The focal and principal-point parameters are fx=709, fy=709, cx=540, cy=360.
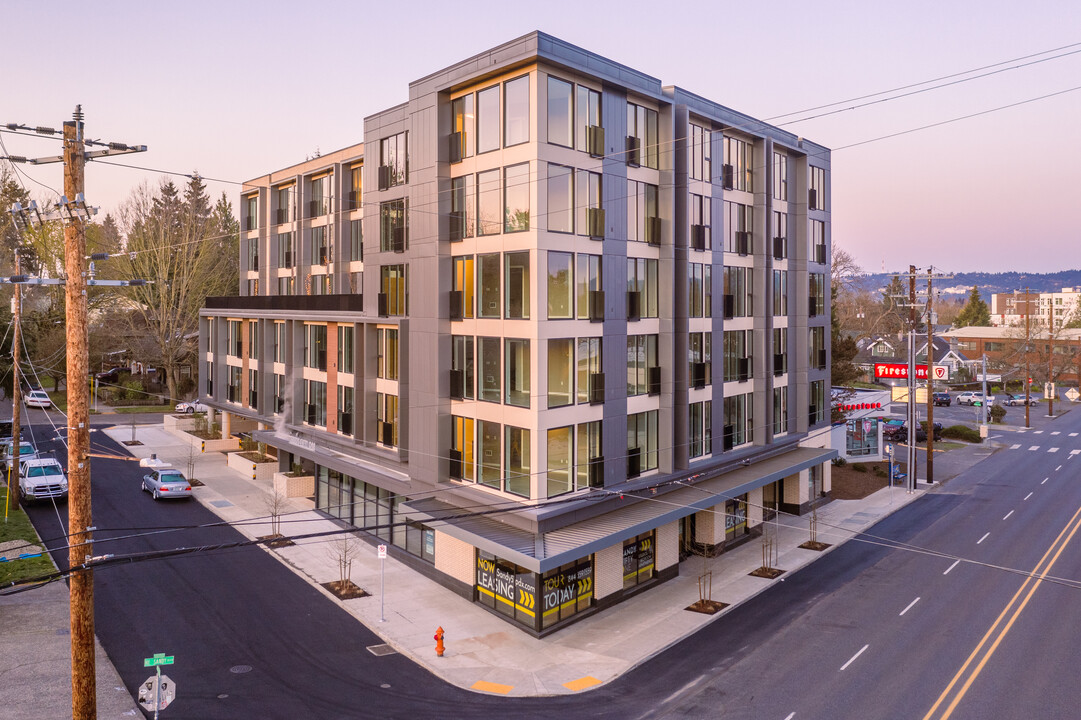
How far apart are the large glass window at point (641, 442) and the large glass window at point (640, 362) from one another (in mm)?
993

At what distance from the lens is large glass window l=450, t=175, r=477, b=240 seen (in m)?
24.7

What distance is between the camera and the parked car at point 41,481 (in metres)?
34.9

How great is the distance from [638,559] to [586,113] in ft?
53.4

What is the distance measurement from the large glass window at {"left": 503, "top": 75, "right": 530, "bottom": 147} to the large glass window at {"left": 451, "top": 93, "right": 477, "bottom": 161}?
5.48 ft

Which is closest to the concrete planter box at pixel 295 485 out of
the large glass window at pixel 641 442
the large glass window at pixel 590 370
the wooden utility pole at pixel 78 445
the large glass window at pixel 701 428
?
the large glass window at pixel 641 442

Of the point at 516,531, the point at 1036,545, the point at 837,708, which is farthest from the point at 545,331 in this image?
the point at 1036,545

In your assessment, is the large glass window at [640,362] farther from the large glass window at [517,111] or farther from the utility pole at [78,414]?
the utility pole at [78,414]

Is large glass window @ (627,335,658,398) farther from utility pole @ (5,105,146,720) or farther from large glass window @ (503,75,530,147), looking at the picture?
utility pole @ (5,105,146,720)

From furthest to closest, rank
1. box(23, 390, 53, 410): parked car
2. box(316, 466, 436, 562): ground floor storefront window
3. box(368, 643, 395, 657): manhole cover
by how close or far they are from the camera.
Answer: box(23, 390, 53, 410): parked car → box(316, 466, 436, 562): ground floor storefront window → box(368, 643, 395, 657): manhole cover

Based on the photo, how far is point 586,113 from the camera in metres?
24.1

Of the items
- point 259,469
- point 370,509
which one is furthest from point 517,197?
point 259,469

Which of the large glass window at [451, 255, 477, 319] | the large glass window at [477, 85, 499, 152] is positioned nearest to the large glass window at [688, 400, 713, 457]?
the large glass window at [451, 255, 477, 319]

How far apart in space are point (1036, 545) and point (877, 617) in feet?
44.3

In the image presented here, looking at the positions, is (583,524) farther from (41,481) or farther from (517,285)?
(41,481)
